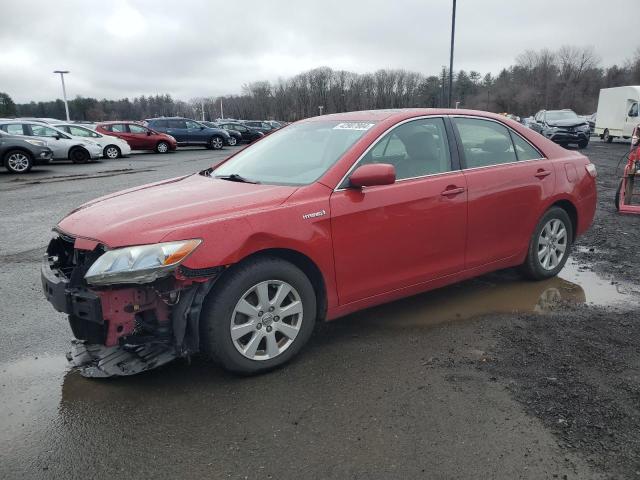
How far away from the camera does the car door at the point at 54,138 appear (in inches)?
713

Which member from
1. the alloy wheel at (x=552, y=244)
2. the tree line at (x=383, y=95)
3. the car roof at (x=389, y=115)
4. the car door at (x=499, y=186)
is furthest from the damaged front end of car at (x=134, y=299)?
the tree line at (x=383, y=95)

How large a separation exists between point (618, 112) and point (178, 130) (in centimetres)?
2341

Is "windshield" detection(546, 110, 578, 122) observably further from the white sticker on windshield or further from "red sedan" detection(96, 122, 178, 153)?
the white sticker on windshield

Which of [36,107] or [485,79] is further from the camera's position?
[36,107]

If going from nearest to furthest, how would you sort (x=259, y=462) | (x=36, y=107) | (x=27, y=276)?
(x=259, y=462) → (x=27, y=276) → (x=36, y=107)

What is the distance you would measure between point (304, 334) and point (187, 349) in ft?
2.53

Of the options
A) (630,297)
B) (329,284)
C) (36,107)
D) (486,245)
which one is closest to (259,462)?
(329,284)

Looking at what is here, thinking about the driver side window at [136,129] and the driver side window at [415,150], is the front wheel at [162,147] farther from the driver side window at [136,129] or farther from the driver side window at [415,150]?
the driver side window at [415,150]

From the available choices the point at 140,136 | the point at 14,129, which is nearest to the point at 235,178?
the point at 14,129

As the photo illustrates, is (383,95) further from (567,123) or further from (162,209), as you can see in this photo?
(162,209)

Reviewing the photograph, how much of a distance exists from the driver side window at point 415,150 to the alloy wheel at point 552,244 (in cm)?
143

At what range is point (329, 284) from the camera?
3.42 metres

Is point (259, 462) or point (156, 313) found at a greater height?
point (156, 313)

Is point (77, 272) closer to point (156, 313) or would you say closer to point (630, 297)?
point (156, 313)
